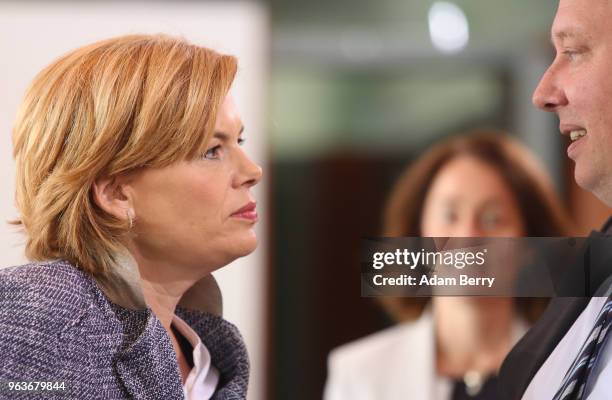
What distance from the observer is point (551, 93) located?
738 millimetres

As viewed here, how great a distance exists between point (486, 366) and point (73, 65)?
2.22ft

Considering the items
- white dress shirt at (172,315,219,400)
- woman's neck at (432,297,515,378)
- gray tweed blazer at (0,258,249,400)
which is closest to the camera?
gray tweed blazer at (0,258,249,400)

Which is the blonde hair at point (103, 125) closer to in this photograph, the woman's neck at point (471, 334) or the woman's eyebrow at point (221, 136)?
the woman's eyebrow at point (221, 136)

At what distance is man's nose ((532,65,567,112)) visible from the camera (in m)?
0.74

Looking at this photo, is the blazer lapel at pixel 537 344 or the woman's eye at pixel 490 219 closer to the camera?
the blazer lapel at pixel 537 344

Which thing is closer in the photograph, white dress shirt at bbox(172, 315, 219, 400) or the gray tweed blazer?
the gray tweed blazer

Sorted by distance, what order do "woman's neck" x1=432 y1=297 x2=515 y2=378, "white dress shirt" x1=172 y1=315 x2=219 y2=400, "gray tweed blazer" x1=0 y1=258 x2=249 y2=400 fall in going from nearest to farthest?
"gray tweed blazer" x1=0 y1=258 x2=249 y2=400
"white dress shirt" x1=172 y1=315 x2=219 y2=400
"woman's neck" x1=432 y1=297 x2=515 y2=378

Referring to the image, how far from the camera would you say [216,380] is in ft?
2.62

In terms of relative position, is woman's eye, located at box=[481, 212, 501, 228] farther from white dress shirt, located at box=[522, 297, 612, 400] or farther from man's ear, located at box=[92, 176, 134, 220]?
man's ear, located at box=[92, 176, 134, 220]

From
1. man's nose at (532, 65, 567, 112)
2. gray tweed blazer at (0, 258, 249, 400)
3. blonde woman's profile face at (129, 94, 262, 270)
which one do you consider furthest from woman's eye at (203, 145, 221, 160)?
man's nose at (532, 65, 567, 112)

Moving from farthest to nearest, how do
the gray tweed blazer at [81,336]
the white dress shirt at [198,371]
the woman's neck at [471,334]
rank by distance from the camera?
the woman's neck at [471,334] < the white dress shirt at [198,371] < the gray tweed blazer at [81,336]

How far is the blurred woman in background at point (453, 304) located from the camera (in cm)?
102

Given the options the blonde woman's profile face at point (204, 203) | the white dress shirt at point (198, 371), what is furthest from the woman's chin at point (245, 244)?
the white dress shirt at point (198, 371)

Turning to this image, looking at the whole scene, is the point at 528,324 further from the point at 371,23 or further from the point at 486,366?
the point at 371,23
